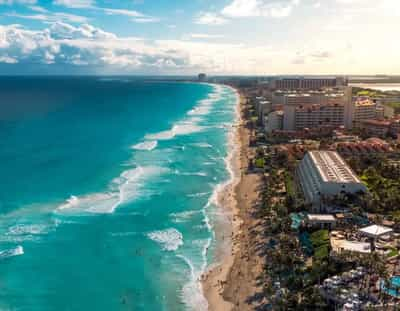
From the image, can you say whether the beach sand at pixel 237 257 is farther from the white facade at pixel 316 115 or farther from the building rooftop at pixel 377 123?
the building rooftop at pixel 377 123

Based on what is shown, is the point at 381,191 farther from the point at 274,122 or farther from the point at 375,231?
the point at 274,122

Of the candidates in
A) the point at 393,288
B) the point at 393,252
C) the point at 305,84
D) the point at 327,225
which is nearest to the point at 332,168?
the point at 327,225

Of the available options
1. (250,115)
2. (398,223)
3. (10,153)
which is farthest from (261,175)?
(250,115)

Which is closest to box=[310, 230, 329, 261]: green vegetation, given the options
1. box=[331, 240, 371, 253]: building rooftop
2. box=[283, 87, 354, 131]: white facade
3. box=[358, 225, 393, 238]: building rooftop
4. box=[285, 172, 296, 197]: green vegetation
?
box=[331, 240, 371, 253]: building rooftop

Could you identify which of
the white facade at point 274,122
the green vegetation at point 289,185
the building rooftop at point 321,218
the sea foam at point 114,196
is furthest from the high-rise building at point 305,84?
the building rooftop at point 321,218

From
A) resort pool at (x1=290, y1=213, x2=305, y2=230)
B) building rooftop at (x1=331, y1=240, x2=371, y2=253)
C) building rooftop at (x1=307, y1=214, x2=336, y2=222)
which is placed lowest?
resort pool at (x1=290, y1=213, x2=305, y2=230)

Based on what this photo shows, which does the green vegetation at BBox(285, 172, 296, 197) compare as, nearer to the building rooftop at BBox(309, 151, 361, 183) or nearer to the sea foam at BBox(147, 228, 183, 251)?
the building rooftop at BBox(309, 151, 361, 183)
